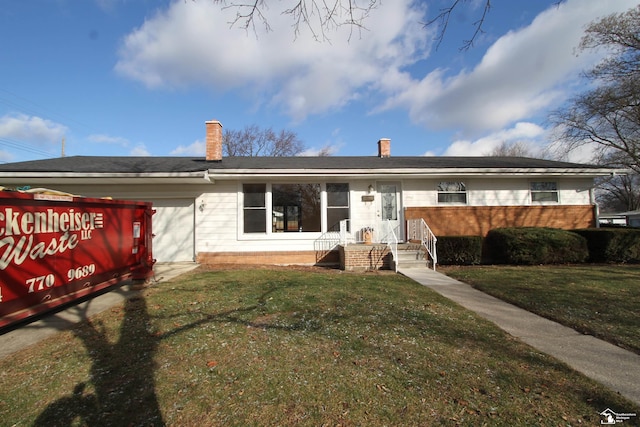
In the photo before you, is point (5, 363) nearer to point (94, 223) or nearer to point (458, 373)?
point (94, 223)

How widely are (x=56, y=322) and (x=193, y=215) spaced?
20.0ft

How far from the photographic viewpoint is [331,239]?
1071 centimetres

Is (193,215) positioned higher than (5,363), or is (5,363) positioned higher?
(193,215)

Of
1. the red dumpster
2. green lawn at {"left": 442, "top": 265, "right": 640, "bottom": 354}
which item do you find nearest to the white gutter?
green lawn at {"left": 442, "top": 265, "right": 640, "bottom": 354}

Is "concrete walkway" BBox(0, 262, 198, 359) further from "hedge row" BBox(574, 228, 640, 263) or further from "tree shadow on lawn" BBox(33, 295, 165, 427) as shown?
"hedge row" BBox(574, 228, 640, 263)

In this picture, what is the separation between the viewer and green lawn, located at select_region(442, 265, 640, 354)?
4.31m

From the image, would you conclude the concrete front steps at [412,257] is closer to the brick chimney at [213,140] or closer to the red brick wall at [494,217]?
the red brick wall at [494,217]

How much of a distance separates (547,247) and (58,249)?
1216cm

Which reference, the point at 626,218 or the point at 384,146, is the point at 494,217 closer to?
the point at 384,146

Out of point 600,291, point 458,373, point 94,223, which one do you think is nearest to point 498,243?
point 600,291

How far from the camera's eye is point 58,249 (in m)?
4.67

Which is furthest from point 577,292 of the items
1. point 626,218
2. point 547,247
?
point 626,218

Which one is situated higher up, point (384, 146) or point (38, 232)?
point (384, 146)

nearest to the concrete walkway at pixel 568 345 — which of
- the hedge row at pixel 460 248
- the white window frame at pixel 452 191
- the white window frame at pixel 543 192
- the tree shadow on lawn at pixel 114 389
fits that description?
the hedge row at pixel 460 248
